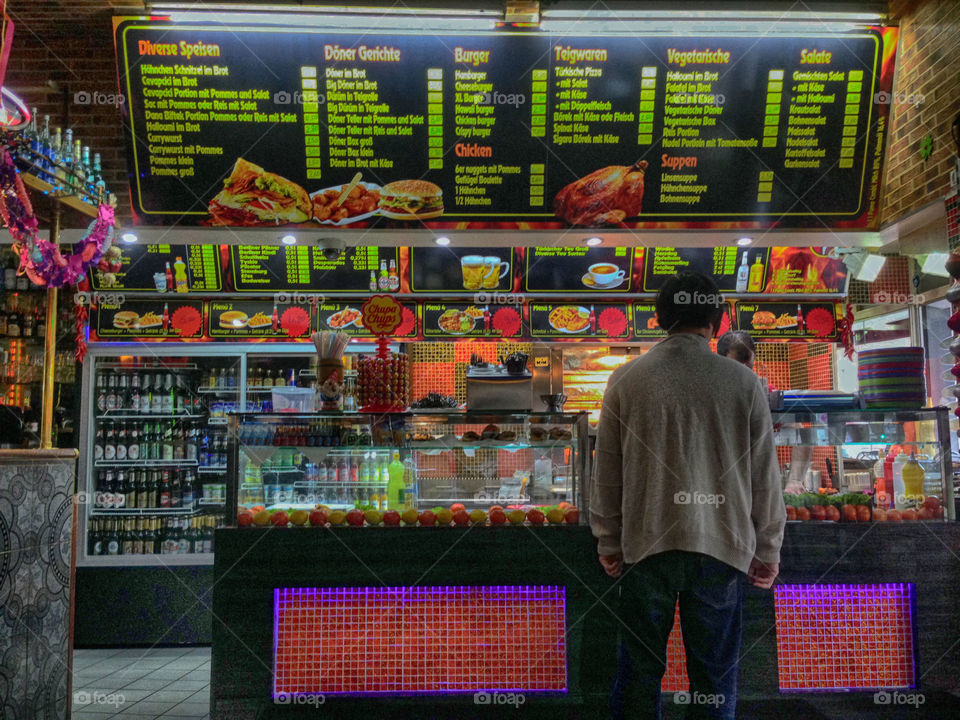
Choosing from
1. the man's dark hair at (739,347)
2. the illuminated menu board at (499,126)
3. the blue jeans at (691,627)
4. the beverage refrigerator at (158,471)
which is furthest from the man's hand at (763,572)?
the beverage refrigerator at (158,471)

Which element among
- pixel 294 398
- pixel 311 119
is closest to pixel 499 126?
pixel 311 119

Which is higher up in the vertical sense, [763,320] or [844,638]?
[763,320]

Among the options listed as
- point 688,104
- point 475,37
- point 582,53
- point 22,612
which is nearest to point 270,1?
point 475,37

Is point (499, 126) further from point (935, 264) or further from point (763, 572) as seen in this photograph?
point (935, 264)

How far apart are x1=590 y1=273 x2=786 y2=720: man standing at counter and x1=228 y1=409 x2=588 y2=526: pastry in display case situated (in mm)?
971

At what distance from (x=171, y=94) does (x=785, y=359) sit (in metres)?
6.57

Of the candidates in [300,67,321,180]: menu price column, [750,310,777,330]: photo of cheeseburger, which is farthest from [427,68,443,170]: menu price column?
[750,310,777,330]: photo of cheeseburger

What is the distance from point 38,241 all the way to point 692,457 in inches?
148

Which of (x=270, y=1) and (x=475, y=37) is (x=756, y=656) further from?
(x=270, y=1)

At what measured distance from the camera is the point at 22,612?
11.8 feet

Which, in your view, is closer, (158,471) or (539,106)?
(539,106)

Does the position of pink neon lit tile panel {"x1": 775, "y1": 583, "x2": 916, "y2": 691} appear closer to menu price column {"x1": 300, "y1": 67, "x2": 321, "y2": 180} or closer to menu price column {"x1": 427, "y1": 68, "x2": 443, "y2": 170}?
menu price column {"x1": 427, "y1": 68, "x2": 443, "y2": 170}

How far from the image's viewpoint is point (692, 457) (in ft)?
8.79

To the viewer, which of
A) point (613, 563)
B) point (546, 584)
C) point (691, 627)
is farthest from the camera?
point (546, 584)
